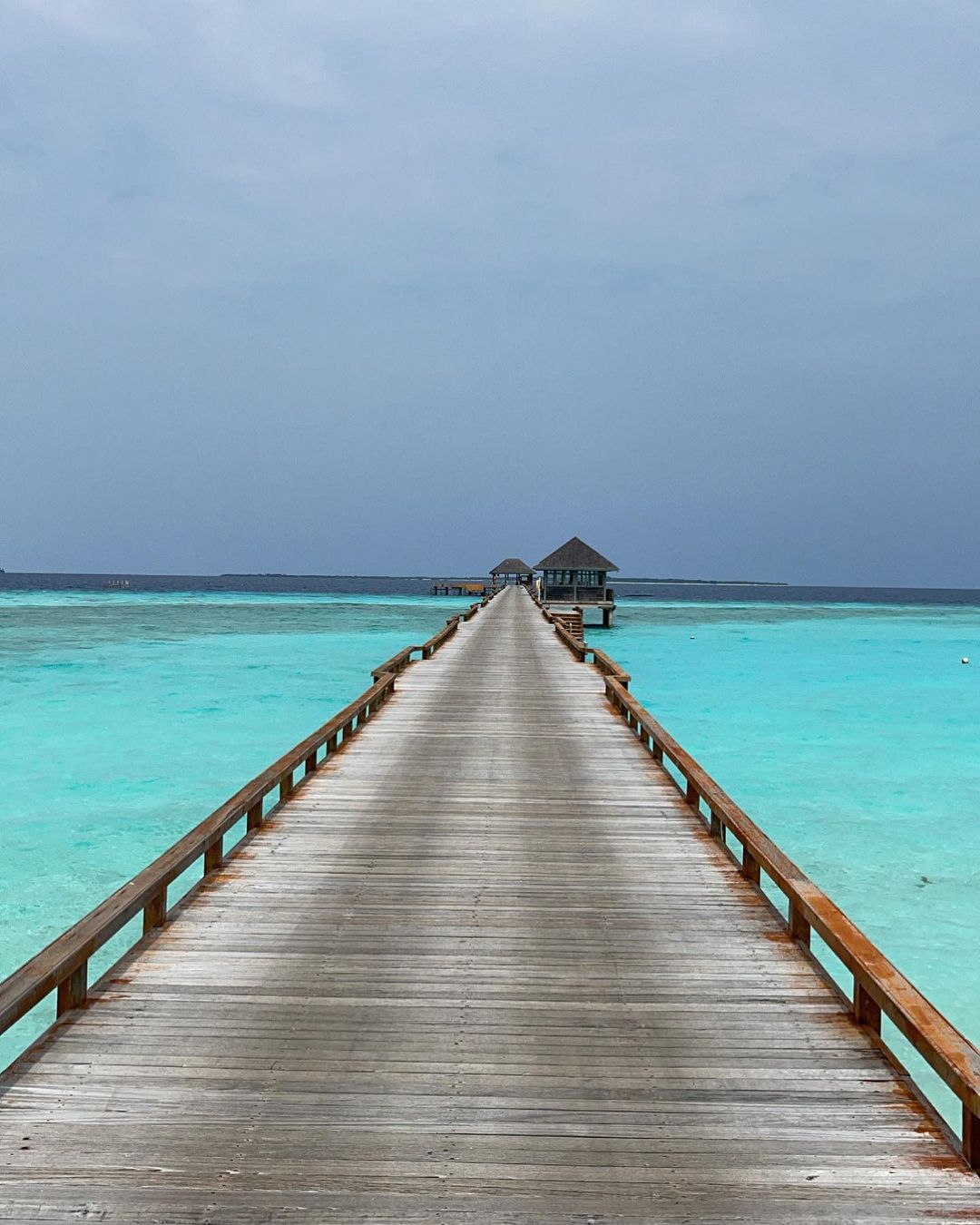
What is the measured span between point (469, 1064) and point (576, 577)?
5472 centimetres

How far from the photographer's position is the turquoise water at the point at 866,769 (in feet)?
32.9

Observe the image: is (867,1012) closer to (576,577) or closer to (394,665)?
(394,665)

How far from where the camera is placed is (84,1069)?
3.79 metres

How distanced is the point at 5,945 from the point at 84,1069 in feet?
21.8

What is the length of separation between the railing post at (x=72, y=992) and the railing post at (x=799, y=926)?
409 cm

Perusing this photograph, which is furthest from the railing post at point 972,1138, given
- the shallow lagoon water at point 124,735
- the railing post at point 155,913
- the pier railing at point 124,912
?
the shallow lagoon water at point 124,735

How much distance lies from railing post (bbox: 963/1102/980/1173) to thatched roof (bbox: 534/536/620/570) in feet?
172

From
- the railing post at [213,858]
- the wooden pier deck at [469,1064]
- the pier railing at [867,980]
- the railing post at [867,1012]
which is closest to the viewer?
the wooden pier deck at [469,1064]

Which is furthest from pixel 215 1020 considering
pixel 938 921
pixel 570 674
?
pixel 570 674

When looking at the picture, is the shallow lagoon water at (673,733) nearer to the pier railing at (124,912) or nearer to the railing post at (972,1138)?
the pier railing at (124,912)

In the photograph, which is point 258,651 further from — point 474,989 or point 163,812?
point 474,989

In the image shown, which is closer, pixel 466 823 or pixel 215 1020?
pixel 215 1020

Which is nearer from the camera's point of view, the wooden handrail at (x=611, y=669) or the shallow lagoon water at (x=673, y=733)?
the shallow lagoon water at (x=673, y=733)

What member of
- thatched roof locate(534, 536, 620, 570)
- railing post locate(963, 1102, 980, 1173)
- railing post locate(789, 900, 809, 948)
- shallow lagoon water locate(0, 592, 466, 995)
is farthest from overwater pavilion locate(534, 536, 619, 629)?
railing post locate(963, 1102, 980, 1173)
